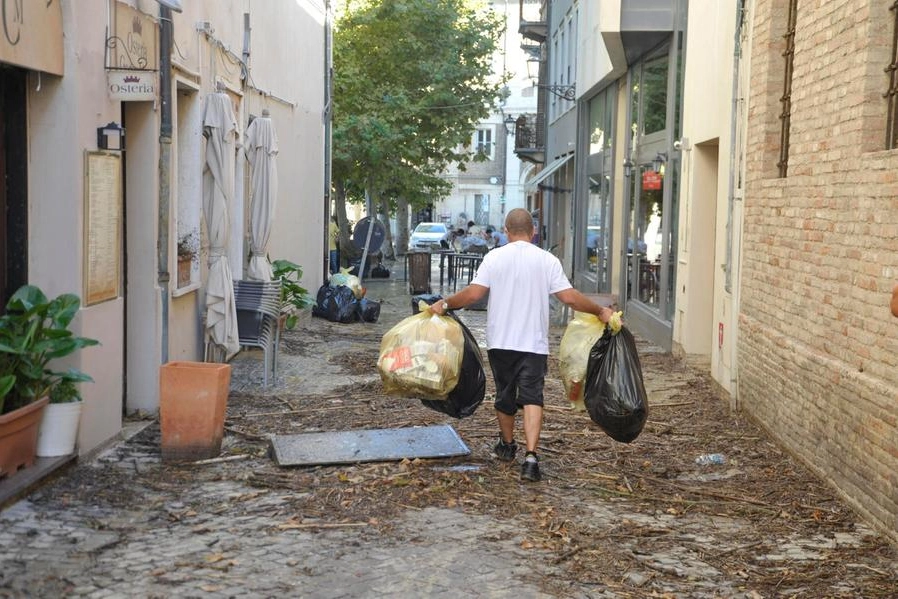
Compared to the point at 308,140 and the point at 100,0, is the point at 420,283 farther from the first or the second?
the point at 100,0

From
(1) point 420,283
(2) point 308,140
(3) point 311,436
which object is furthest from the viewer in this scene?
(1) point 420,283

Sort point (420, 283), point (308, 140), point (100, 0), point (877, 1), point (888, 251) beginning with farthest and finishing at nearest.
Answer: point (420, 283), point (308, 140), point (100, 0), point (877, 1), point (888, 251)

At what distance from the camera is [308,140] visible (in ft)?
61.2

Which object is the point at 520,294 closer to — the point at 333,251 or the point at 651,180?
the point at 651,180

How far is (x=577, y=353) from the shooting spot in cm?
788

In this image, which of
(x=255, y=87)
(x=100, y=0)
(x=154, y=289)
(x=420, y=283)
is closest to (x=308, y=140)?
(x=255, y=87)

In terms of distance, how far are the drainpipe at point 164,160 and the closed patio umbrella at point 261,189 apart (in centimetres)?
336

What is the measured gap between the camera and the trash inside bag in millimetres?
7703

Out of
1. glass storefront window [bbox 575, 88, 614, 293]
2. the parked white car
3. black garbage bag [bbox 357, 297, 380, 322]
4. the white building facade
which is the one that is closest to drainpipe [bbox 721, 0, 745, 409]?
the white building facade

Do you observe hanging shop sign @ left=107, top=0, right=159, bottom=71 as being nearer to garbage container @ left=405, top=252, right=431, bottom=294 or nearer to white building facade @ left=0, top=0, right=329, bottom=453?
white building facade @ left=0, top=0, right=329, bottom=453

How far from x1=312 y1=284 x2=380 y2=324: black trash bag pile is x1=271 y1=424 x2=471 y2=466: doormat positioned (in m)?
9.08

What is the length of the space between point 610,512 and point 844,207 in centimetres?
245

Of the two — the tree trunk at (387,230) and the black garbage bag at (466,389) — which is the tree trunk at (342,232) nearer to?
the tree trunk at (387,230)

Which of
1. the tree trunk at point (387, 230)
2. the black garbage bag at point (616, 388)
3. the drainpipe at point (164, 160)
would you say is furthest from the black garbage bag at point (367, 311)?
the tree trunk at point (387, 230)
